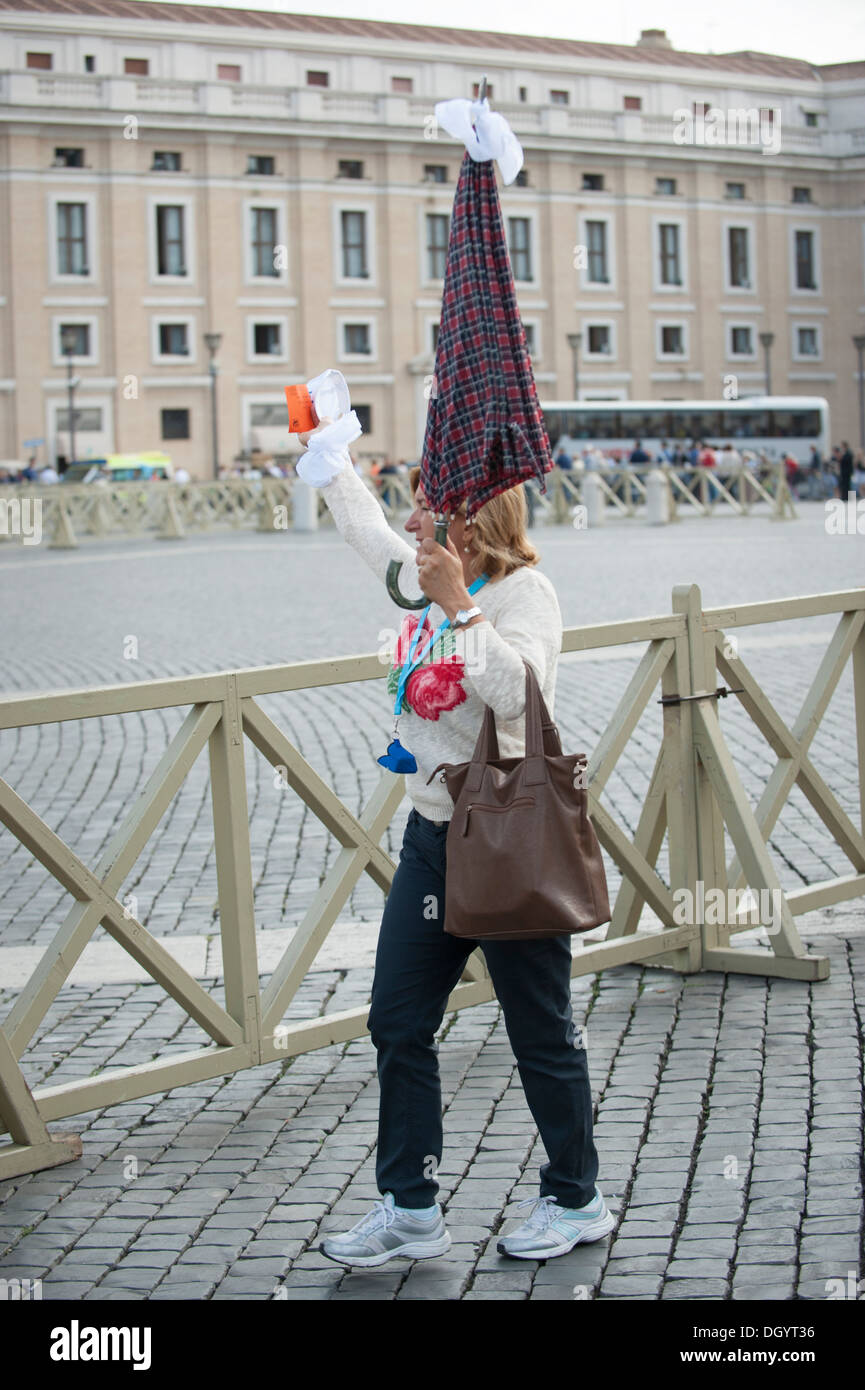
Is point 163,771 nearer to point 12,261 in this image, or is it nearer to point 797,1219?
point 797,1219

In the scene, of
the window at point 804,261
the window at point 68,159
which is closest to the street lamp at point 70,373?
the window at point 68,159

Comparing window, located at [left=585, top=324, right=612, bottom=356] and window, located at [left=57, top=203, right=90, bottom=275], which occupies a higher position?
window, located at [left=57, top=203, right=90, bottom=275]

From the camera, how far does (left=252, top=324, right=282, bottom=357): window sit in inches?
2200

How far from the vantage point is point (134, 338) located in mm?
53781

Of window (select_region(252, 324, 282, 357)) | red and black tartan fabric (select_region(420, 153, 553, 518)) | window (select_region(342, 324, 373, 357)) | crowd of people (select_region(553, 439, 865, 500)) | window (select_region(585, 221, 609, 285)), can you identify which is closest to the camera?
red and black tartan fabric (select_region(420, 153, 553, 518))

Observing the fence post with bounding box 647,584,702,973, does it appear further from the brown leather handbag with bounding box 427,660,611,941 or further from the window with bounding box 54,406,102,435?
the window with bounding box 54,406,102,435

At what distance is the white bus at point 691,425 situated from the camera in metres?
Result: 49.8

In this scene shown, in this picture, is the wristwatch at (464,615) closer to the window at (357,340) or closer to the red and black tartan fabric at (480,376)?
the red and black tartan fabric at (480,376)

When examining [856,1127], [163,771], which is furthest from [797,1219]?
[163,771]

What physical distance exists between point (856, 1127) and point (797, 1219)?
0.52 meters

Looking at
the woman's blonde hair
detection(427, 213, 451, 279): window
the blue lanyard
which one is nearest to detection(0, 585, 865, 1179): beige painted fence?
the blue lanyard

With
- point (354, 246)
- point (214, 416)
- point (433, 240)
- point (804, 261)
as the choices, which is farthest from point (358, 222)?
point (804, 261)

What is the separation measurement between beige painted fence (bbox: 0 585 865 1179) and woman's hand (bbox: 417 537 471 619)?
114 cm

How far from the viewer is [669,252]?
6297cm
